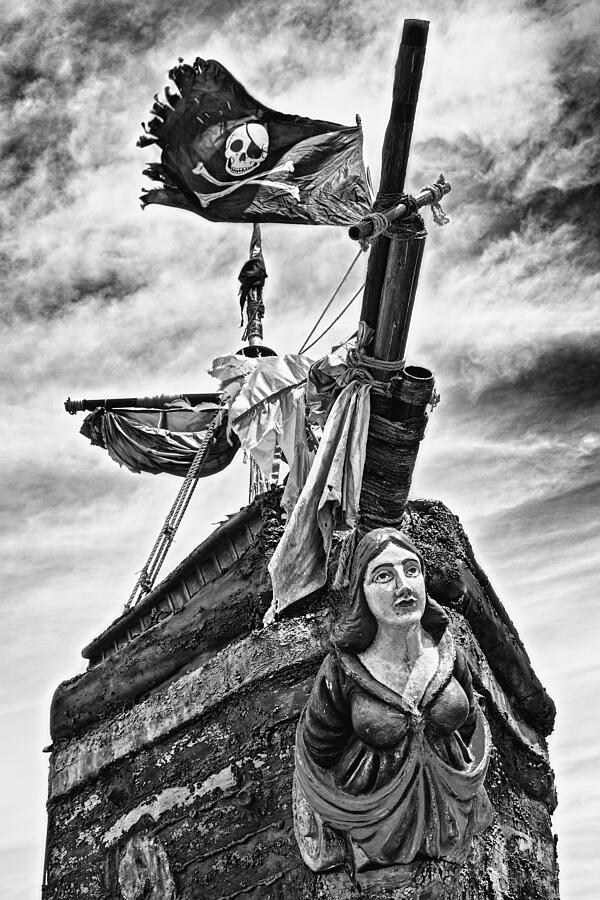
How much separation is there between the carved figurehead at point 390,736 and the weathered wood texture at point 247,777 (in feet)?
1.05

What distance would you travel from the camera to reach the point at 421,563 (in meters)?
6.49

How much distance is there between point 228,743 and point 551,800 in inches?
135

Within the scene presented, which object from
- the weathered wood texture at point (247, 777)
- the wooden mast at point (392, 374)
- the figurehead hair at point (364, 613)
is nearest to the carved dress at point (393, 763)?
the figurehead hair at point (364, 613)

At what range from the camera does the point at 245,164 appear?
43.2 feet

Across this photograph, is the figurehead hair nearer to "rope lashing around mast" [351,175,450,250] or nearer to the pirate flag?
"rope lashing around mast" [351,175,450,250]

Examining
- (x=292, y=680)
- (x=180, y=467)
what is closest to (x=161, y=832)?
(x=292, y=680)

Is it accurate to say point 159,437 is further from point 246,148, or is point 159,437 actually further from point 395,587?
point 395,587

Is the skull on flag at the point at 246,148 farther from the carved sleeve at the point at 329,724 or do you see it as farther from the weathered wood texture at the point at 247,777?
the carved sleeve at the point at 329,724

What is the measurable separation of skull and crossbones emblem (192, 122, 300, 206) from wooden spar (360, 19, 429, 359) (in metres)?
5.76

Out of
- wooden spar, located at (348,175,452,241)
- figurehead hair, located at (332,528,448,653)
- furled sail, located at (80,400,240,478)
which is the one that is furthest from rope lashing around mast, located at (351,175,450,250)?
furled sail, located at (80,400,240,478)

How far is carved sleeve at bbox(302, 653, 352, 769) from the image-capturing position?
614 cm

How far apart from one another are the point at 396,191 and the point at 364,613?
3.20m

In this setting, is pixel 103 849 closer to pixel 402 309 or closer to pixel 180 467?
pixel 402 309

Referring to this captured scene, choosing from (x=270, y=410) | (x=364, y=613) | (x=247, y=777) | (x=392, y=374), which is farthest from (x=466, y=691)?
(x=270, y=410)
